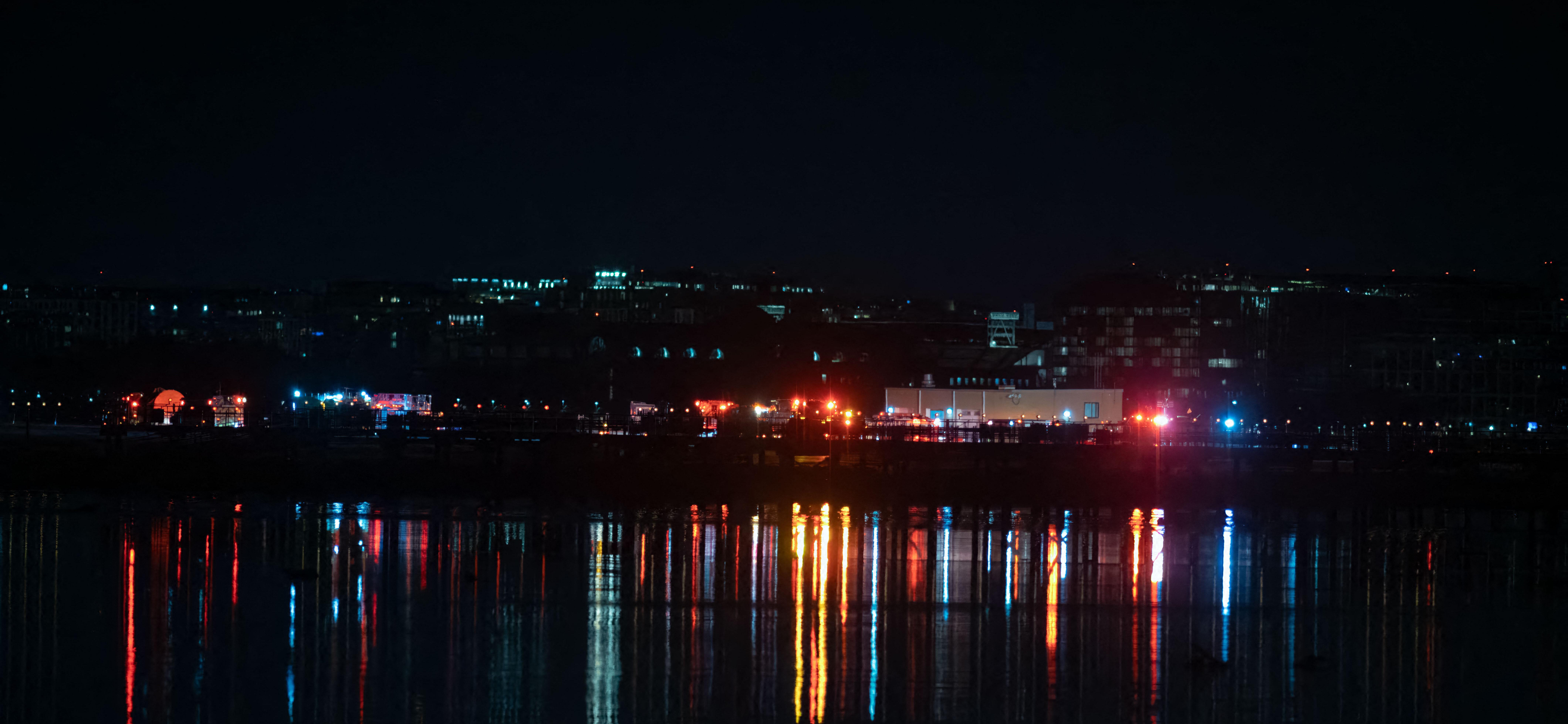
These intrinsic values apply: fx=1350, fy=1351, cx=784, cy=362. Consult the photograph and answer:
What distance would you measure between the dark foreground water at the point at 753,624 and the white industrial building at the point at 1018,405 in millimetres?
36313

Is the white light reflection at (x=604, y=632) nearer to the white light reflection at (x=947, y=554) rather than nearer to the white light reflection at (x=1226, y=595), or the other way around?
the white light reflection at (x=947, y=554)

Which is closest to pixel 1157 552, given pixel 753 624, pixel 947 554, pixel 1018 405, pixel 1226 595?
pixel 947 554

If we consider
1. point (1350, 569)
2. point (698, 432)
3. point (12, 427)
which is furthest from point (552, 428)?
point (1350, 569)

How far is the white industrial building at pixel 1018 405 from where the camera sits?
201 feet

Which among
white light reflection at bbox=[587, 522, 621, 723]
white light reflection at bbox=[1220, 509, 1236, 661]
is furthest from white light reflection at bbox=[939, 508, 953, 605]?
white light reflection at bbox=[587, 522, 621, 723]

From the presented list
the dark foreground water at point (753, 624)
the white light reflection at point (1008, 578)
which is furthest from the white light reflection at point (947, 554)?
the white light reflection at point (1008, 578)

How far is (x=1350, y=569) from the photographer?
20953 mm

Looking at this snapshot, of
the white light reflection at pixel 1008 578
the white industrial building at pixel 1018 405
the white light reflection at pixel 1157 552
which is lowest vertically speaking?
the white light reflection at pixel 1157 552

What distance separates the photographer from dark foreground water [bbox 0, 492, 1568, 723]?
1238cm

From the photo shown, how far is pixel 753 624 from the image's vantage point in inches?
609

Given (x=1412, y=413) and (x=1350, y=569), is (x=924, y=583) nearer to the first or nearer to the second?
(x=1350, y=569)

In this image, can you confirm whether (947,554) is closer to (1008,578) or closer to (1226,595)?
(1008,578)

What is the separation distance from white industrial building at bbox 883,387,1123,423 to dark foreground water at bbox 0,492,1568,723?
36.3 metres

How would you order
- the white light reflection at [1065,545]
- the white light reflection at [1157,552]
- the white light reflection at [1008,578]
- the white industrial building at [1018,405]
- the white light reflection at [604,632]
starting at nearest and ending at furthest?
the white light reflection at [604,632] < the white light reflection at [1008,578] < the white light reflection at [1157,552] < the white light reflection at [1065,545] < the white industrial building at [1018,405]
